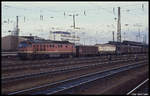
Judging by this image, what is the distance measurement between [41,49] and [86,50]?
18354 mm

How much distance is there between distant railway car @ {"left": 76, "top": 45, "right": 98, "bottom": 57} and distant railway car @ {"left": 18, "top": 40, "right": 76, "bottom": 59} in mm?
6582

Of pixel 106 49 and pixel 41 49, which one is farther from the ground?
pixel 41 49

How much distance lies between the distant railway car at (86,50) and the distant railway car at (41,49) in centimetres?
658

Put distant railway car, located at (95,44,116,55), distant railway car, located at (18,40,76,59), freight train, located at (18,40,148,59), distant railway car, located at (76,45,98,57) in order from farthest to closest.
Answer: distant railway car, located at (95,44,116,55)
distant railway car, located at (76,45,98,57)
freight train, located at (18,40,148,59)
distant railway car, located at (18,40,76,59)

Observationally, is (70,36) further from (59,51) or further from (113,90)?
(113,90)

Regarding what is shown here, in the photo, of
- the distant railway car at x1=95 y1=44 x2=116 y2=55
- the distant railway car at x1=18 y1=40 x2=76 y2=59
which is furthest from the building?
the distant railway car at x1=95 y1=44 x2=116 y2=55

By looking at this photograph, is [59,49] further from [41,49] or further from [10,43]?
[10,43]

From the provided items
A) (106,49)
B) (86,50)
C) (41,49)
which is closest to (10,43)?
(86,50)

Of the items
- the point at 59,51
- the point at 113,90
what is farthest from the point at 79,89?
the point at 59,51

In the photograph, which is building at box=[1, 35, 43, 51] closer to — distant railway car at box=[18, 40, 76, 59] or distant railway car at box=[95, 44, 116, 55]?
distant railway car at box=[18, 40, 76, 59]

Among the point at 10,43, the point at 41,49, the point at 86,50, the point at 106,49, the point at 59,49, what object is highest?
the point at 10,43

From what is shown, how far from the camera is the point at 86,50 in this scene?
214 ft

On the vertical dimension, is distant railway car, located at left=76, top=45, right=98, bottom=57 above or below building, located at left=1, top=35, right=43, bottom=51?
below

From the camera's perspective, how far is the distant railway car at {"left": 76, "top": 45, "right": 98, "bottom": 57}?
62.6 metres
